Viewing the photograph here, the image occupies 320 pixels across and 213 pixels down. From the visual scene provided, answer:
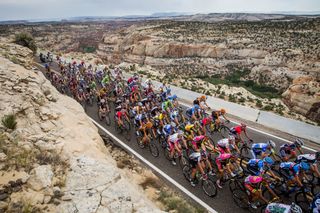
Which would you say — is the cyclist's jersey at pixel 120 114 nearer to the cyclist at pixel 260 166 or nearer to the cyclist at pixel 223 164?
the cyclist at pixel 223 164

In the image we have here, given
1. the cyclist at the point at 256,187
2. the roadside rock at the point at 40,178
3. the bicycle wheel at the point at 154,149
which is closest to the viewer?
the roadside rock at the point at 40,178

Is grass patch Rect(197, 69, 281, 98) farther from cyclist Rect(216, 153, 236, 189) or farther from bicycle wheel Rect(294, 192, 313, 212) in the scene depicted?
bicycle wheel Rect(294, 192, 313, 212)

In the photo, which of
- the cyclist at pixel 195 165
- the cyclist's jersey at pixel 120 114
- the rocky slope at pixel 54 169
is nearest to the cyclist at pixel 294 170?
the cyclist at pixel 195 165

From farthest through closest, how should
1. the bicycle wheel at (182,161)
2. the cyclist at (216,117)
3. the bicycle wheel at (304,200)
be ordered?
the cyclist at (216,117)
the bicycle wheel at (182,161)
the bicycle wheel at (304,200)

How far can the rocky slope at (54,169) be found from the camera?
549 cm

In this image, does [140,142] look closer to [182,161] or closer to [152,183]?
[182,161]

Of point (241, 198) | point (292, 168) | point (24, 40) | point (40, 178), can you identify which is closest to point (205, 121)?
point (241, 198)

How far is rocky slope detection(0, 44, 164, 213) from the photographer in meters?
5.49

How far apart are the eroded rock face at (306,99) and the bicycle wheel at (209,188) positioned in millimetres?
12427

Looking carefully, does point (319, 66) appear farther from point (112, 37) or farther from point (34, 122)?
point (112, 37)

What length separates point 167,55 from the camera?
205 feet

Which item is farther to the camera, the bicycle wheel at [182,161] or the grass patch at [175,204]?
the bicycle wheel at [182,161]

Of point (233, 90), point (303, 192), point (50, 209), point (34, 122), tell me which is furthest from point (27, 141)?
point (233, 90)

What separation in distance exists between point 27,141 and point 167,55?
2248 inches
